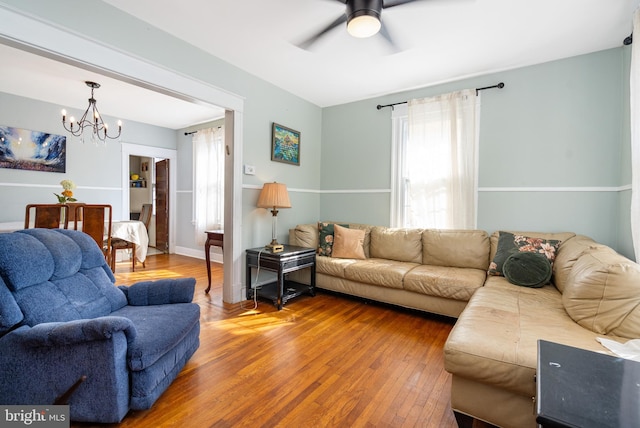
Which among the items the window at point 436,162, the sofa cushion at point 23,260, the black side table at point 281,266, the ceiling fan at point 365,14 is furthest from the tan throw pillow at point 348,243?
the sofa cushion at point 23,260

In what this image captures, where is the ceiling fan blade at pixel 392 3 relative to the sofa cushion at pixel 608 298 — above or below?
above

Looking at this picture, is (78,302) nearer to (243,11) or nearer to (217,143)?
(243,11)

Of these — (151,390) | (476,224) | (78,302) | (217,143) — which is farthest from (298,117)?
(151,390)

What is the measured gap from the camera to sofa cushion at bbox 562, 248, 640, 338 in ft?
4.79

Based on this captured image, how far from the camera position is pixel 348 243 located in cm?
355

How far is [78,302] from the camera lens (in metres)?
1.68

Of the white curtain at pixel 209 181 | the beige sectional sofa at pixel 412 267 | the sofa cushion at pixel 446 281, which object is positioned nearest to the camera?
the sofa cushion at pixel 446 281

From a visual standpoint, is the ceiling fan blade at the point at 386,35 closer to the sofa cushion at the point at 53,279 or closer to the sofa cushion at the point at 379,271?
the sofa cushion at the point at 379,271

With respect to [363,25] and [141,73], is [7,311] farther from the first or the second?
[363,25]

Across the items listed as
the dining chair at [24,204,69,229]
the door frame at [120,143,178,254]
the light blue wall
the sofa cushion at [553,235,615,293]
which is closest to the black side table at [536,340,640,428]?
the sofa cushion at [553,235,615,293]

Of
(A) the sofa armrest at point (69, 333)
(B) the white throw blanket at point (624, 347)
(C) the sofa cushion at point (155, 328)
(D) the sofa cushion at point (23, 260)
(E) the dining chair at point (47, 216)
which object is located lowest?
(C) the sofa cushion at point (155, 328)

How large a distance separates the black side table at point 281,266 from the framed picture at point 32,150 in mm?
3646

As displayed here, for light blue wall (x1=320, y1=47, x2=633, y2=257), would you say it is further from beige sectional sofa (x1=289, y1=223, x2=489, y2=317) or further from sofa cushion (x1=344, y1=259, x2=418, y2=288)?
sofa cushion (x1=344, y1=259, x2=418, y2=288)

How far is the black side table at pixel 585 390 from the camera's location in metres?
0.63
